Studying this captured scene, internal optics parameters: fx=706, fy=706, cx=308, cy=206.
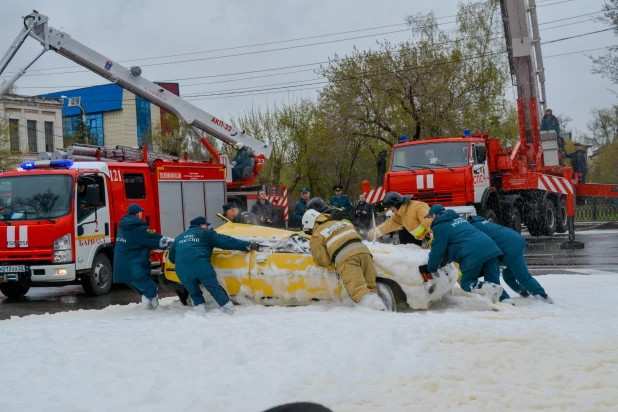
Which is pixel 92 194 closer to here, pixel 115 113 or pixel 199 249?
pixel 199 249

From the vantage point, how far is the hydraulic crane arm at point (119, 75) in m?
18.0

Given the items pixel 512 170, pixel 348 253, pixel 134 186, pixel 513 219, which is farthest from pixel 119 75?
pixel 348 253

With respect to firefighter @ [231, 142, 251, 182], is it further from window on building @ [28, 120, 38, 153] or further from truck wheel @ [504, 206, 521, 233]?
window on building @ [28, 120, 38, 153]

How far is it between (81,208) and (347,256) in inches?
256

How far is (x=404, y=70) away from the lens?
29.4 meters

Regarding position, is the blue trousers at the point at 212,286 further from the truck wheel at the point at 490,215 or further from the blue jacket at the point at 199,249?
the truck wheel at the point at 490,215

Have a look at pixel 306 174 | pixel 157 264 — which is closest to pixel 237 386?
pixel 157 264

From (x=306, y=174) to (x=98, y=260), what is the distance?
84.5 ft

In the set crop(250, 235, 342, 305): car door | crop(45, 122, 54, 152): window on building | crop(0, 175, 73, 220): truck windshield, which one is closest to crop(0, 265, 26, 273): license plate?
crop(0, 175, 73, 220): truck windshield

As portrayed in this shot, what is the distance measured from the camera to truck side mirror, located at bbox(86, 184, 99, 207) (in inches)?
482

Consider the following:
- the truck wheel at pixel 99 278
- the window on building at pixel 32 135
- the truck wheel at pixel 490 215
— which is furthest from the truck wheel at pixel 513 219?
the window on building at pixel 32 135

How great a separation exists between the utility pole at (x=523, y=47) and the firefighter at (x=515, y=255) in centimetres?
1192

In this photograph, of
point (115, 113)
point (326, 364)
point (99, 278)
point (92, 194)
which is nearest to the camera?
point (326, 364)

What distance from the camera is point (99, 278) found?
12594 mm
